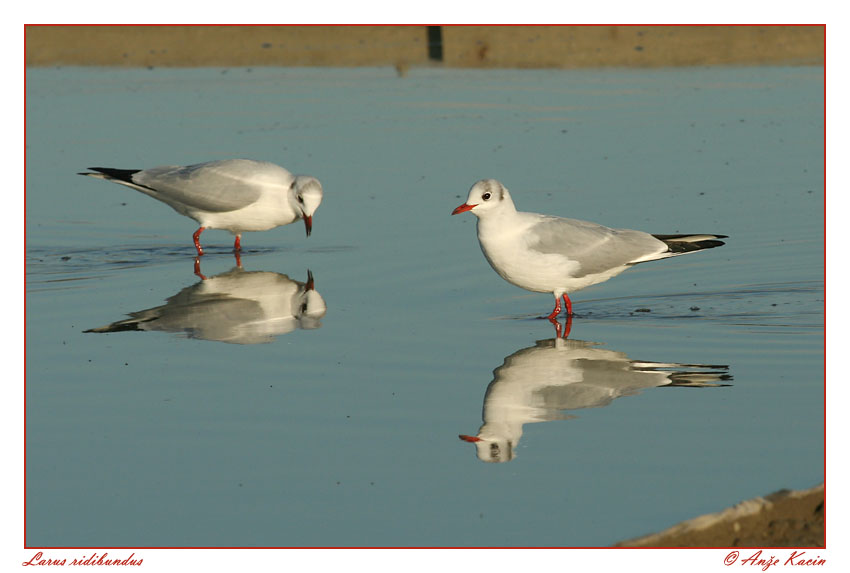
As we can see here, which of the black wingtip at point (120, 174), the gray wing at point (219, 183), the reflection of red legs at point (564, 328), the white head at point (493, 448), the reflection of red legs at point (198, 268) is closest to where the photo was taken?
the white head at point (493, 448)

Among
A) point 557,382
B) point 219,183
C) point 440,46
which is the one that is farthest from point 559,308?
point 440,46

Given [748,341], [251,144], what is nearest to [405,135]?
[251,144]

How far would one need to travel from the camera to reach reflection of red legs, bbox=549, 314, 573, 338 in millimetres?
10031

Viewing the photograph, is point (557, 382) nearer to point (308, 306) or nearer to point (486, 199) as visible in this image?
point (486, 199)

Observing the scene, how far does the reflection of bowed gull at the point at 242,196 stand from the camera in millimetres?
13688

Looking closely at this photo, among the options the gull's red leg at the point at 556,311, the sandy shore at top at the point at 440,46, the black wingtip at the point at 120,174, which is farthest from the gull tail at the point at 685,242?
the sandy shore at top at the point at 440,46

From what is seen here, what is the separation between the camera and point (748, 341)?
31.3 feet

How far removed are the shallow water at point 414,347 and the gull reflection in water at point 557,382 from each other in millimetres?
29

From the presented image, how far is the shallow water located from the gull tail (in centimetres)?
42

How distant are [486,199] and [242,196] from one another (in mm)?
4095

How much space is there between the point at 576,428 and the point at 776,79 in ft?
61.3

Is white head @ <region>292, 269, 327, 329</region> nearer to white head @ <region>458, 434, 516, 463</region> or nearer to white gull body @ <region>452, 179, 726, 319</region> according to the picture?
white gull body @ <region>452, 179, 726, 319</region>

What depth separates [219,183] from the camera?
13.9 meters

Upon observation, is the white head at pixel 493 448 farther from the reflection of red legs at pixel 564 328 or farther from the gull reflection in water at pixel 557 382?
the reflection of red legs at pixel 564 328
